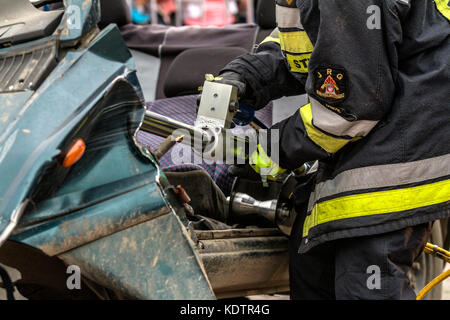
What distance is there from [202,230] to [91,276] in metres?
0.52

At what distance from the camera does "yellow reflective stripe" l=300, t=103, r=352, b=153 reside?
1.43 meters

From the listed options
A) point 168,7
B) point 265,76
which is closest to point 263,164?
point 265,76

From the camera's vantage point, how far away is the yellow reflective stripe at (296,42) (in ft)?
4.94

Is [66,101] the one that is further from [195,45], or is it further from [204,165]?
[195,45]

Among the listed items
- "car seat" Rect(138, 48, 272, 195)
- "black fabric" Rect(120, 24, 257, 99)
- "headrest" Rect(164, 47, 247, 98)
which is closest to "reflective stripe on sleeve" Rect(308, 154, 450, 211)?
"car seat" Rect(138, 48, 272, 195)

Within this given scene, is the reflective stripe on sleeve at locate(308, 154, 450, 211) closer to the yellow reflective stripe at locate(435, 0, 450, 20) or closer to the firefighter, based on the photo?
the firefighter

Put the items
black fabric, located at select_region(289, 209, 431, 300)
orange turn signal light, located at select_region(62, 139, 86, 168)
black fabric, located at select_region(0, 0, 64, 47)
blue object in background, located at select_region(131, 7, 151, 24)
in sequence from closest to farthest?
orange turn signal light, located at select_region(62, 139, 86, 168) < black fabric, located at select_region(0, 0, 64, 47) < black fabric, located at select_region(289, 209, 431, 300) < blue object in background, located at select_region(131, 7, 151, 24)

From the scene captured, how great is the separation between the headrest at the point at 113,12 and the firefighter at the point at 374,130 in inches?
67.7

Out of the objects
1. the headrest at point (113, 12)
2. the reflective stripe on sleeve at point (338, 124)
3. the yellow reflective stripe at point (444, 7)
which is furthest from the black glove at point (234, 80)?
the headrest at point (113, 12)

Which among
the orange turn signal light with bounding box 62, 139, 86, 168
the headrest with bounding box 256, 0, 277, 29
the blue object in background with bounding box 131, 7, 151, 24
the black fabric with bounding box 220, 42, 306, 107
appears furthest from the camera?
the blue object in background with bounding box 131, 7, 151, 24

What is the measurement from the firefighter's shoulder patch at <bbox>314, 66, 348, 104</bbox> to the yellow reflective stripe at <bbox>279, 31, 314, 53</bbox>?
0.16m

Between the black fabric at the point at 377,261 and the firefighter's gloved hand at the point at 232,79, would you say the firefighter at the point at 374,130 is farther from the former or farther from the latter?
the firefighter's gloved hand at the point at 232,79

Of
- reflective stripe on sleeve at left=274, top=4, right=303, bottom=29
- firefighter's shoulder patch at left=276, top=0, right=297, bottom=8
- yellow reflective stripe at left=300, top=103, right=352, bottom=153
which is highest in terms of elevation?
firefighter's shoulder patch at left=276, top=0, right=297, bottom=8

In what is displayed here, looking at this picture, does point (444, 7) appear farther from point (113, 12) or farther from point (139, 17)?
point (139, 17)
